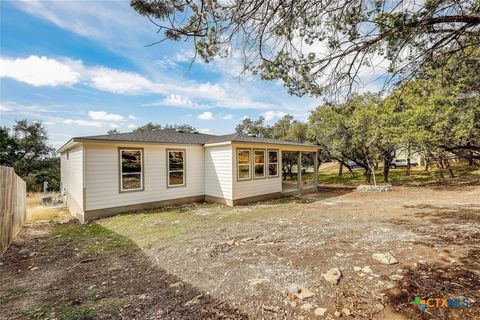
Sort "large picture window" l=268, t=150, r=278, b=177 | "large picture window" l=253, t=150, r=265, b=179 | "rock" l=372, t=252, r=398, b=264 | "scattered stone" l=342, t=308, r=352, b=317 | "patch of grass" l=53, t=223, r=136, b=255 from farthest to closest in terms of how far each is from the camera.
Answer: "large picture window" l=268, t=150, r=278, b=177 → "large picture window" l=253, t=150, r=265, b=179 → "patch of grass" l=53, t=223, r=136, b=255 → "rock" l=372, t=252, r=398, b=264 → "scattered stone" l=342, t=308, r=352, b=317

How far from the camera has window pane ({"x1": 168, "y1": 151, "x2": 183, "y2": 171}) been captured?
9.45m

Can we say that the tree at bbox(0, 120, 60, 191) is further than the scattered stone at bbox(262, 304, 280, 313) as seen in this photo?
Yes

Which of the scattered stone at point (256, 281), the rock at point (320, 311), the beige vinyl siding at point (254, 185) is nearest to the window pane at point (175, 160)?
the beige vinyl siding at point (254, 185)

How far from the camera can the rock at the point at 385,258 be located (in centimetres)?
349

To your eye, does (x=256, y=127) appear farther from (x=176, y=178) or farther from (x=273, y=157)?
(x=176, y=178)

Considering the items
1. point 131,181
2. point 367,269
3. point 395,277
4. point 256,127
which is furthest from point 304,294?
point 256,127

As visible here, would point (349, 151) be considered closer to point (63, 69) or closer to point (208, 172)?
point (208, 172)

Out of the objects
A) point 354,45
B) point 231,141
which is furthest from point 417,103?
point 354,45

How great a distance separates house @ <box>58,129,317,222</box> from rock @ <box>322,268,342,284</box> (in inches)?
242

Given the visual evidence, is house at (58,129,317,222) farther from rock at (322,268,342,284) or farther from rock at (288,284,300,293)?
rock at (288,284,300,293)

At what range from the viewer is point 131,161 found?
847 centimetres

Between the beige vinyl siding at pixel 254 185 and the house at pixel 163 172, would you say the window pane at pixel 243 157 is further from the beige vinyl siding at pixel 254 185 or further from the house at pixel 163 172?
the beige vinyl siding at pixel 254 185

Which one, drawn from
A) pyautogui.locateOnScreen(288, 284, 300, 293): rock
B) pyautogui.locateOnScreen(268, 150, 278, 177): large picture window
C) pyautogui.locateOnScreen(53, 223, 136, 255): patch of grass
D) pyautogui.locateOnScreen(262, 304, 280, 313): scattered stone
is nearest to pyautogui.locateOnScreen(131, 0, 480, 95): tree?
pyautogui.locateOnScreen(288, 284, 300, 293): rock

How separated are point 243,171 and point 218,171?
111 centimetres
